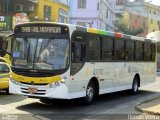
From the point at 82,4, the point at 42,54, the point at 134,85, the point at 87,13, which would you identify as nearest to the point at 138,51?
the point at 134,85

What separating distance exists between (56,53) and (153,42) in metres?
9.88

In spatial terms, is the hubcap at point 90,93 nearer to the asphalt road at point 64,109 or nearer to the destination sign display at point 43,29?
the asphalt road at point 64,109

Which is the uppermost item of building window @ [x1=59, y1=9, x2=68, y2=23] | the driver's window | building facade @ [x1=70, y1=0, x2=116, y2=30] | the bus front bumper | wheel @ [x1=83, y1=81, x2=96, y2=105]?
building facade @ [x1=70, y1=0, x2=116, y2=30]

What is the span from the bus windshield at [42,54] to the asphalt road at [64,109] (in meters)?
1.38

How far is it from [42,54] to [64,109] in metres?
1.93

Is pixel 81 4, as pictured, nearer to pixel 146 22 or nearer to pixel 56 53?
pixel 146 22

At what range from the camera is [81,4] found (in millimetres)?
61750

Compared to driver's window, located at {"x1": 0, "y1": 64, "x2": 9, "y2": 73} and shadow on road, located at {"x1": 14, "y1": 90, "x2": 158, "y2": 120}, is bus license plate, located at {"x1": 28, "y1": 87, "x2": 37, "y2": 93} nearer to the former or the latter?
shadow on road, located at {"x1": 14, "y1": 90, "x2": 158, "y2": 120}

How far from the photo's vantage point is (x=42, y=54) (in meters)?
14.0

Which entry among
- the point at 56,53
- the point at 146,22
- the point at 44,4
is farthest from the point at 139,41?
the point at 146,22

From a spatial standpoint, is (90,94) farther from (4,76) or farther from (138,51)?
(138,51)

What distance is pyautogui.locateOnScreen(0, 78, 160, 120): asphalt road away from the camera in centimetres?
1260

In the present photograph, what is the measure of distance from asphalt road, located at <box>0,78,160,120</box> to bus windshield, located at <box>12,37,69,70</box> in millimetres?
1380

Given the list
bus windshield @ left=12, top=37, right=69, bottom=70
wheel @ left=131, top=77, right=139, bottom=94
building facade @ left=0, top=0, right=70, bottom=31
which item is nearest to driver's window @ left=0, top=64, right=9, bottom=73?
bus windshield @ left=12, top=37, right=69, bottom=70
